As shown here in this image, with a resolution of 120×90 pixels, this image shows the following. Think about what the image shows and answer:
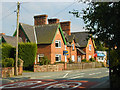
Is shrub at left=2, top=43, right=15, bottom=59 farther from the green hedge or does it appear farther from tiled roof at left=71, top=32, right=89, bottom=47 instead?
tiled roof at left=71, top=32, right=89, bottom=47

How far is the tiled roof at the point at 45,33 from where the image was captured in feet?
116

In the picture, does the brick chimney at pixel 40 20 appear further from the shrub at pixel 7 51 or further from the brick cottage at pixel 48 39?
the shrub at pixel 7 51

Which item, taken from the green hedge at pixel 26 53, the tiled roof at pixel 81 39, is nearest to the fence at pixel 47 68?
the green hedge at pixel 26 53

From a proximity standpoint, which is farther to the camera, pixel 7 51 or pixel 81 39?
pixel 81 39

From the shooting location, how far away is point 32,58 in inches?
1146

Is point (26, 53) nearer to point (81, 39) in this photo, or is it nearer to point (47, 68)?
point (47, 68)

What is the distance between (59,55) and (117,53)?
2579 cm

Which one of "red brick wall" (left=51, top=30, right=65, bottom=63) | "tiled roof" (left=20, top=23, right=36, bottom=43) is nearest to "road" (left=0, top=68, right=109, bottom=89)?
"red brick wall" (left=51, top=30, right=65, bottom=63)

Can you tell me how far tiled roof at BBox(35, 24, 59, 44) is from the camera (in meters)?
35.3

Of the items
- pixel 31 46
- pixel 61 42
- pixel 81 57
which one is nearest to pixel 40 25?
pixel 61 42

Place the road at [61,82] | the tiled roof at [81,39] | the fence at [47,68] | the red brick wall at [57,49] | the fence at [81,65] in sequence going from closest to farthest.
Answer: the road at [61,82] < the fence at [47,68] < the fence at [81,65] < the red brick wall at [57,49] < the tiled roof at [81,39]

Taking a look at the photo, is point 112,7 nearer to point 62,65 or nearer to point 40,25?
point 62,65

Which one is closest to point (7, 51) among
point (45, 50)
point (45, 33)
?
point (45, 50)

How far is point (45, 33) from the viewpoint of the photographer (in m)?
36.5
